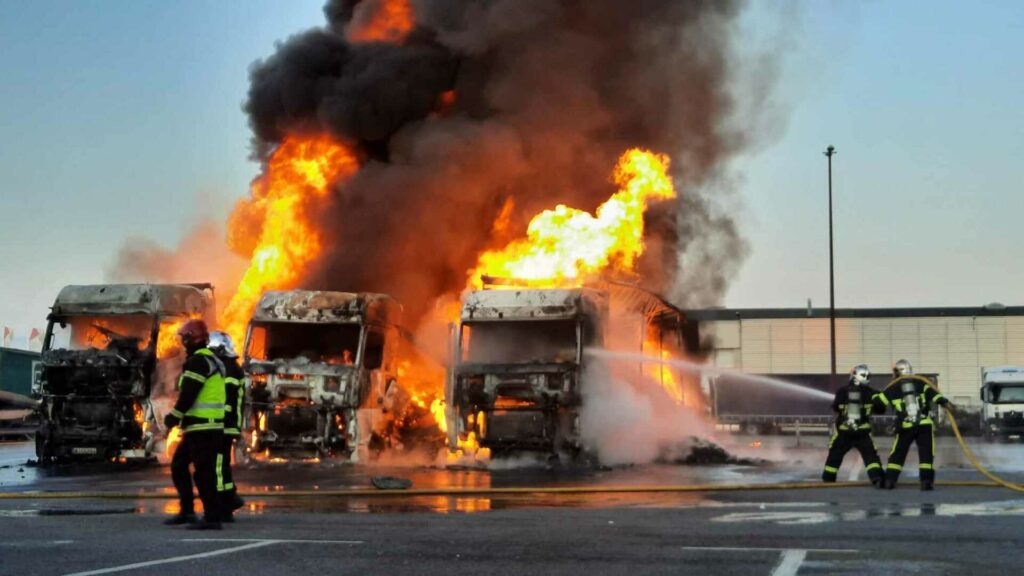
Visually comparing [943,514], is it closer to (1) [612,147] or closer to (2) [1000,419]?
(1) [612,147]

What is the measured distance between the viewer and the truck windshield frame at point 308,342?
67.9ft

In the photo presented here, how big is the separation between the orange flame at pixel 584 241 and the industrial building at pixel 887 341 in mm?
27224

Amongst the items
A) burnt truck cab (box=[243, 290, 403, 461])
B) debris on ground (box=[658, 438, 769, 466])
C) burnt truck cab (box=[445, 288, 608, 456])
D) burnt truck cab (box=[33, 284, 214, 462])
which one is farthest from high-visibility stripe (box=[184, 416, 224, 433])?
debris on ground (box=[658, 438, 769, 466])

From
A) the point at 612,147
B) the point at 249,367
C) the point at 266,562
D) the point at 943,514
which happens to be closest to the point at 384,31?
Result: the point at 612,147

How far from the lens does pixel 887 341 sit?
55031mm

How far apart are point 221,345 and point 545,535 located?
3329 mm

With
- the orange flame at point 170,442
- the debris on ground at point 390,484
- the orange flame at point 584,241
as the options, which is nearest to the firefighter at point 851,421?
the debris on ground at point 390,484

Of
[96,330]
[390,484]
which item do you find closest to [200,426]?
[390,484]

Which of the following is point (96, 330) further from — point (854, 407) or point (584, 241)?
point (854, 407)

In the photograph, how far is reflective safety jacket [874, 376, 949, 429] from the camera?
15055 mm

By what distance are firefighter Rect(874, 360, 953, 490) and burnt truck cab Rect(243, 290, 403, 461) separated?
332 inches

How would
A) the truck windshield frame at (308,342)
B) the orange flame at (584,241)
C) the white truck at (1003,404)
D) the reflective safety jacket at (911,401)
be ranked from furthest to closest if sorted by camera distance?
the white truck at (1003,404)
the orange flame at (584,241)
the truck windshield frame at (308,342)
the reflective safety jacket at (911,401)

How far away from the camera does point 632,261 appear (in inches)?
1024

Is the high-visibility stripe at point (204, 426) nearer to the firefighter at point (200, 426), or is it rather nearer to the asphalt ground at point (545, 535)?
the firefighter at point (200, 426)
